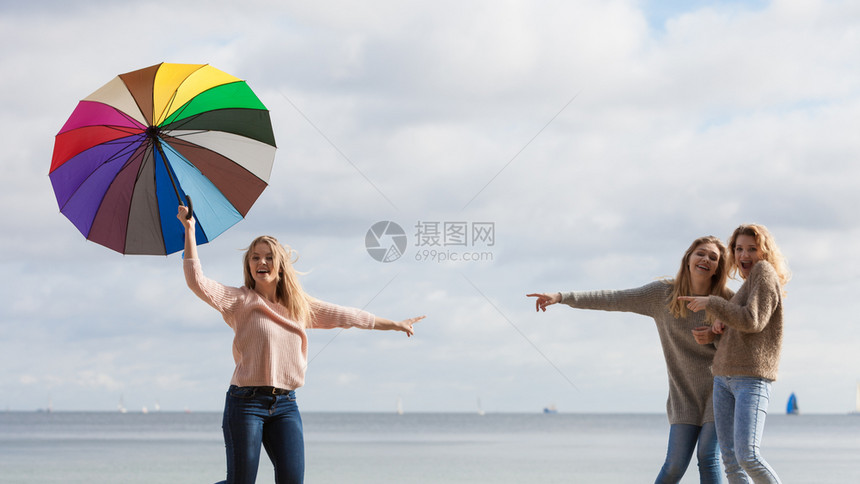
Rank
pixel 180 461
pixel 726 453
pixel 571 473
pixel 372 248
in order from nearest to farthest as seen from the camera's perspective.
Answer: pixel 726 453
pixel 372 248
pixel 571 473
pixel 180 461

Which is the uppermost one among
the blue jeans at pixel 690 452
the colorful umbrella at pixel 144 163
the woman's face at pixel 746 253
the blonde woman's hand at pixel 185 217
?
the colorful umbrella at pixel 144 163

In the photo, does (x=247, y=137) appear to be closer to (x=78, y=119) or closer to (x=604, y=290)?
(x=78, y=119)

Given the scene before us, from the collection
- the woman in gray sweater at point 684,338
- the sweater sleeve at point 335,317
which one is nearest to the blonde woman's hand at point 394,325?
the sweater sleeve at point 335,317

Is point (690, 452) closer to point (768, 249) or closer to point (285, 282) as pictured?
point (768, 249)

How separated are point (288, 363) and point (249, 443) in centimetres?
41

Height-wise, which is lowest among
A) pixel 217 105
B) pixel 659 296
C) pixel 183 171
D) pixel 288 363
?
pixel 288 363

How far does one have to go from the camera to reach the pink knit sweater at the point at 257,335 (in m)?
3.96

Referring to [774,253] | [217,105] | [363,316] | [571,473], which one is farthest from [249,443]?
[571,473]

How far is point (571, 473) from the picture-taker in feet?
49.4

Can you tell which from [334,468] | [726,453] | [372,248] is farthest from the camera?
[334,468]
